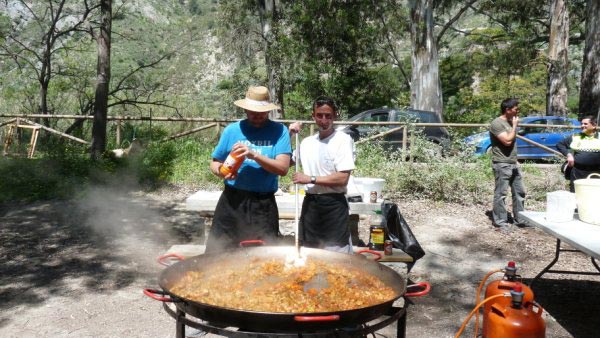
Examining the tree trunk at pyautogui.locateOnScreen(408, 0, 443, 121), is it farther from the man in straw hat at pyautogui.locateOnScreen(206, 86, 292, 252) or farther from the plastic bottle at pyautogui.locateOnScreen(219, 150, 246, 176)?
the plastic bottle at pyautogui.locateOnScreen(219, 150, 246, 176)

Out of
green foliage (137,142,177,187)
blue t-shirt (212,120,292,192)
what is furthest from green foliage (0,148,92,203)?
blue t-shirt (212,120,292,192)

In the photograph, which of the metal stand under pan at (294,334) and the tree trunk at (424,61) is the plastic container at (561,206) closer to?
the metal stand under pan at (294,334)

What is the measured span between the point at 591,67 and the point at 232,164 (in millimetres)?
13976

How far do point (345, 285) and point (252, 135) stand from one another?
1.32 metres

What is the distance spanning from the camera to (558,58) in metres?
21.3

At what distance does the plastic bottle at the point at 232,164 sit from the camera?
3.26 m

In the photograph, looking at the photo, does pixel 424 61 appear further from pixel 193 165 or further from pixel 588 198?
pixel 588 198

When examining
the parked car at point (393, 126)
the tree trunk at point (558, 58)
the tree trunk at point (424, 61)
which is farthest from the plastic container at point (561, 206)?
the tree trunk at point (558, 58)

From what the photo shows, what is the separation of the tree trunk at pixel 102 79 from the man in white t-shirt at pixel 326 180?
8.77 meters

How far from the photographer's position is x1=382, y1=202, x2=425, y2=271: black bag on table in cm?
512

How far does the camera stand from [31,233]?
23.0 ft

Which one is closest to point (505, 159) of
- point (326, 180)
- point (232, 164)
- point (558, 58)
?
point (326, 180)

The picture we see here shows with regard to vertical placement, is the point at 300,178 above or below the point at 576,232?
above

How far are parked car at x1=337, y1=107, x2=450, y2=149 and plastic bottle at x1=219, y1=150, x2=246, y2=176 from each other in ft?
25.3
